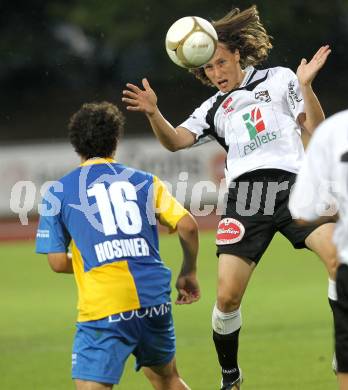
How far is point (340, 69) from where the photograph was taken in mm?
26109

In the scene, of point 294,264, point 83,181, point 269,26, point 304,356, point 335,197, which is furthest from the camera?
point 269,26

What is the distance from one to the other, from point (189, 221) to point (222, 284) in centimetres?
131

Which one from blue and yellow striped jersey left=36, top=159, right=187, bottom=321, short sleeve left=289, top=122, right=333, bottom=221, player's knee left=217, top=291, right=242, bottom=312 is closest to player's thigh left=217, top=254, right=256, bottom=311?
player's knee left=217, top=291, right=242, bottom=312

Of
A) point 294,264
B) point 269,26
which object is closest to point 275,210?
point 294,264

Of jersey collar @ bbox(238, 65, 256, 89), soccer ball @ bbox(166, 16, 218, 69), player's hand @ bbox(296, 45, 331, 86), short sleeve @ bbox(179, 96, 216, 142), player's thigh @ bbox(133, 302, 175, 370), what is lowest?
player's thigh @ bbox(133, 302, 175, 370)

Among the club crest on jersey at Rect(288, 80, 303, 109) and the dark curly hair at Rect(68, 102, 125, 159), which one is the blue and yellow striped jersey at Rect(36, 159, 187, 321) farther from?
the club crest on jersey at Rect(288, 80, 303, 109)

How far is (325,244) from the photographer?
6117 millimetres

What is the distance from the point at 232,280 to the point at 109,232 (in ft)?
5.12

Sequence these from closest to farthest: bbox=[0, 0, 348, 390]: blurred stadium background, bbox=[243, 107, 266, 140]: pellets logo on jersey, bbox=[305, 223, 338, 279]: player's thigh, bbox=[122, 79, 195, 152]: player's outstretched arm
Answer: bbox=[122, 79, 195, 152]: player's outstretched arm → bbox=[305, 223, 338, 279]: player's thigh → bbox=[243, 107, 266, 140]: pellets logo on jersey → bbox=[0, 0, 348, 390]: blurred stadium background

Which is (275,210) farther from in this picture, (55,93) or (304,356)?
(55,93)

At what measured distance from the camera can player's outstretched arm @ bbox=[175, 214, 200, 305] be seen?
16.6ft

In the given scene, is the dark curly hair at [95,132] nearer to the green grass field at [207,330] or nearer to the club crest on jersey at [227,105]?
the club crest on jersey at [227,105]

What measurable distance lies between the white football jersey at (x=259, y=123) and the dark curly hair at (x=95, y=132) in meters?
1.55

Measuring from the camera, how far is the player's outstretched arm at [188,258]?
5.06 m
